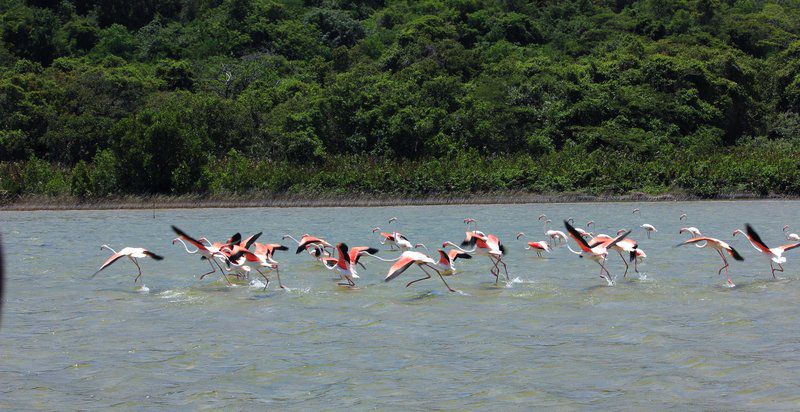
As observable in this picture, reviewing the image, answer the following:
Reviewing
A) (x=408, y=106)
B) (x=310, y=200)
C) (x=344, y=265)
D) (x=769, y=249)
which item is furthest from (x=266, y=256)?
(x=408, y=106)

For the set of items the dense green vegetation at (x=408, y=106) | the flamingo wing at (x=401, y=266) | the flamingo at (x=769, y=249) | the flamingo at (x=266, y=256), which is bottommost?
the flamingo at (x=266, y=256)

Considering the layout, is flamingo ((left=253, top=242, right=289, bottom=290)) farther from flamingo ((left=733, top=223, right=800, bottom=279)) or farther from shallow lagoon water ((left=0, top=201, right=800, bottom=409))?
flamingo ((left=733, top=223, right=800, bottom=279))

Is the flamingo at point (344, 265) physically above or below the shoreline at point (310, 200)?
above

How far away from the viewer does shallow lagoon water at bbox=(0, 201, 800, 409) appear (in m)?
8.54

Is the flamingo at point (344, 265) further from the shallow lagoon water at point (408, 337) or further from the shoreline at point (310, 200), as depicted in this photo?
the shoreline at point (310, 200)

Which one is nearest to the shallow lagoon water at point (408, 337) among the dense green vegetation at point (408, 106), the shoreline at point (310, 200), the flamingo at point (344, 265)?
the flamingo at point (344, 265)

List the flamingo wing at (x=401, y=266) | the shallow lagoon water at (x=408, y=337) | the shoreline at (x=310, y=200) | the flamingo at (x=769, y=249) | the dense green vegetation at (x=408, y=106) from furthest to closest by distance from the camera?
the dense green vegetation at (x=408, y=106) → the shoreline at (x=310, y=200) → the flamingo at (x=769, y=249) → the flamingo wing at (x=401, y=266) → the shallow lagoon water at (x=408, y=337)

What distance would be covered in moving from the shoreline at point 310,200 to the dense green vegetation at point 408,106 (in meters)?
0.59

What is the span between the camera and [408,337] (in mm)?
11055

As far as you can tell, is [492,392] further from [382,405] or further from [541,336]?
[541,336]

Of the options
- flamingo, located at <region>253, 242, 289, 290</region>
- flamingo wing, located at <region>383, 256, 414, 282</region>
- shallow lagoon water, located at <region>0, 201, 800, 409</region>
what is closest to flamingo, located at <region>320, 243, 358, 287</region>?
shallow lagoon water, located at <region>0, 201, 800, 409</region>

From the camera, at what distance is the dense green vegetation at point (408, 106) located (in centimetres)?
3734

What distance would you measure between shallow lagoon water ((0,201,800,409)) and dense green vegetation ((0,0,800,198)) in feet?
61.7

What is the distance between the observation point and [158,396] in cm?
859
